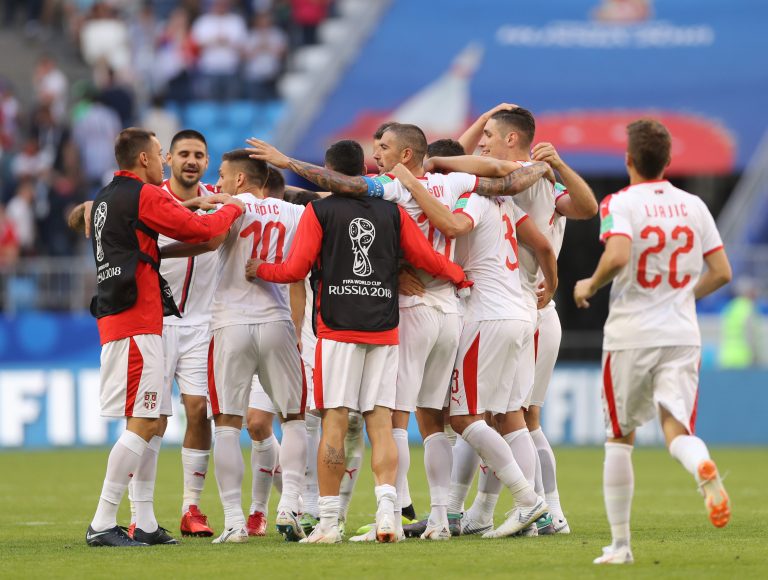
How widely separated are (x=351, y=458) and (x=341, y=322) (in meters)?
1.35

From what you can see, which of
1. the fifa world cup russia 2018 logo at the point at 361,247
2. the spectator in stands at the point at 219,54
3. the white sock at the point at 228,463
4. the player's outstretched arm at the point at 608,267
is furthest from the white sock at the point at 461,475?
the spectator in stands at the point at 219,54

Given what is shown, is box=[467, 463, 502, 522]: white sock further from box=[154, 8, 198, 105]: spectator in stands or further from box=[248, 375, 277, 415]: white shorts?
box=[154, 8, 198, 105]: spectator in stands

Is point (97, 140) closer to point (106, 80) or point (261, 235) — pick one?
point (106, 80)

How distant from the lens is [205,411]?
33.0ft

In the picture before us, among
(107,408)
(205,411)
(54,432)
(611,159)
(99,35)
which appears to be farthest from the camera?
(99,35)

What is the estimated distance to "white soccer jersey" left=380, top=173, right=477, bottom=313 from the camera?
9.34 meters

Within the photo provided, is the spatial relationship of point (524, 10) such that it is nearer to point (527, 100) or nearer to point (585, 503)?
point (527, 100)

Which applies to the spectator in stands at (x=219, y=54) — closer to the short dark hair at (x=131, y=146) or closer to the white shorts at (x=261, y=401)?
the white shorts at (x=261, y=401)

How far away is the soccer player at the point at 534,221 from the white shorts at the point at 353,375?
109 centimetres

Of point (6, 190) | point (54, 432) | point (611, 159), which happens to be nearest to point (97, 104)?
point (6, 190)

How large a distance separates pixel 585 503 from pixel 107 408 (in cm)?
518

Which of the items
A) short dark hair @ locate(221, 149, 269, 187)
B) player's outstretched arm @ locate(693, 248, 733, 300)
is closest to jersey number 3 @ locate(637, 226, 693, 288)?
player's outstretched arm @ locate(693, 248, 733, 300)

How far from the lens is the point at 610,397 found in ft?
25.6

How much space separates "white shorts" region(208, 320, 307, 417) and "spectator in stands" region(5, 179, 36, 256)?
14137 mm
